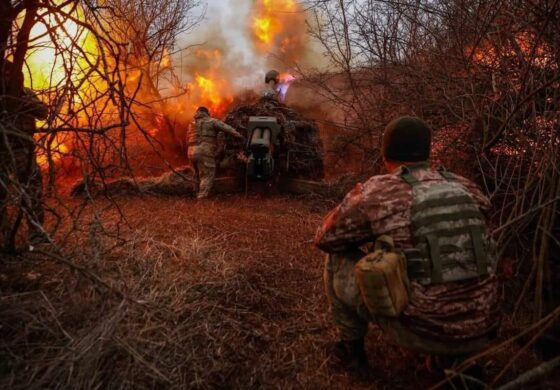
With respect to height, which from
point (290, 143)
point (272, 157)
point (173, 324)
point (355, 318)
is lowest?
point (173, 324)

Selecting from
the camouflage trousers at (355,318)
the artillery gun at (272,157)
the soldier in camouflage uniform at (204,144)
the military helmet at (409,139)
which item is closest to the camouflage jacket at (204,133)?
the soldier in camouflage uniform at (204,144)

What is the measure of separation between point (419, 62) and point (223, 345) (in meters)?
5.17

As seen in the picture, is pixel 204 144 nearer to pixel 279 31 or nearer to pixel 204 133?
pixel 204 133

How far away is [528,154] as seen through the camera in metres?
3.92

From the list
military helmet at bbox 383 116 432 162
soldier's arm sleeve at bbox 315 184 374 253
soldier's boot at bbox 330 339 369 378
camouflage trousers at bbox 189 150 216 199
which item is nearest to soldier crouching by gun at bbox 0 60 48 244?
soldier's arm sleeve at bbox 315 184 374 253

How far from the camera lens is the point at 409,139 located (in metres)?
2.52

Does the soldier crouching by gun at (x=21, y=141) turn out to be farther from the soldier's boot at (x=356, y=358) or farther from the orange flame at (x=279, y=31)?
the orange flame at (x=279, y=31)

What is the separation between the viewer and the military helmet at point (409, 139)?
98.9 inches

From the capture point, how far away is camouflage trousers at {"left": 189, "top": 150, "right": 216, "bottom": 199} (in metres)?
9.16

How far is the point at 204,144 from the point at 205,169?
21.2 inches

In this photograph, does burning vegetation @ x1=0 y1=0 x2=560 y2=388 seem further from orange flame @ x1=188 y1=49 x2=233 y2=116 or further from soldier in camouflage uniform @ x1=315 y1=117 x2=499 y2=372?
orange flame @ x1=188 y1=49 x2=233 y2=116

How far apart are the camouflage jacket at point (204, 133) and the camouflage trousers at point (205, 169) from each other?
0.04 m

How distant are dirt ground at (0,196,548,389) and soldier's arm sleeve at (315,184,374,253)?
859mm

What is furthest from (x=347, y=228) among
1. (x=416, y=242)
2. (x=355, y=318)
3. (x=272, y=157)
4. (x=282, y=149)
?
(x=282, y=149)
